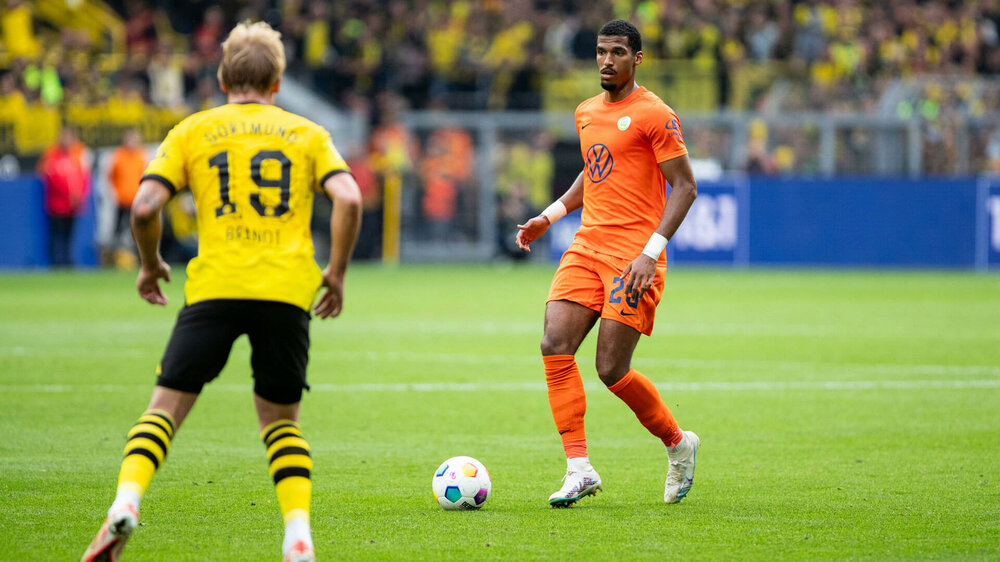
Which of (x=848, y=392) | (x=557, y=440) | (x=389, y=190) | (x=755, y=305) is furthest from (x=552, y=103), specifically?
(x=557, y=440)

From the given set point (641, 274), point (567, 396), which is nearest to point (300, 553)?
point (567, 396)

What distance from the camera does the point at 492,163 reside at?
91.3 ft

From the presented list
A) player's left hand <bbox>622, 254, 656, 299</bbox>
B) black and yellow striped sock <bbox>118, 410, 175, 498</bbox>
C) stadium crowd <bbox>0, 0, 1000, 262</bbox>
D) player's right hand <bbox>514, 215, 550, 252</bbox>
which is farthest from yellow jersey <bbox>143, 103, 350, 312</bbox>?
stadium crowd <bbox>0, 0, 1000, 262</bbox>

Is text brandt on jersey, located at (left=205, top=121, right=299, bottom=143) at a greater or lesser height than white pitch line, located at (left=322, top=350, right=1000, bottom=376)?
greater

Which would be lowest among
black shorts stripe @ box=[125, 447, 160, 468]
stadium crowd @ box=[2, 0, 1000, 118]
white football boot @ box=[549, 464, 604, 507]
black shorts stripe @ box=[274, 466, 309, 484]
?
white football boot @ box=[549, 464, 604, 507]

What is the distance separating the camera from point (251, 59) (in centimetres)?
479

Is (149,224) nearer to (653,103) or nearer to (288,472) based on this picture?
(288,472)

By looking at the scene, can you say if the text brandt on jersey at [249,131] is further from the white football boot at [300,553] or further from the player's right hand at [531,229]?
the player's right hand at [531,229]

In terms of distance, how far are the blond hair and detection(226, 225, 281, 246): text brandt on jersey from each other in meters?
0.50

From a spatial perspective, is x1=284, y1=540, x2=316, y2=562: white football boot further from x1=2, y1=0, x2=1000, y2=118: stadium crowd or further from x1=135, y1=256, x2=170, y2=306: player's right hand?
x1=2, y1=0, x2=1000, y2=118: stadium crowd

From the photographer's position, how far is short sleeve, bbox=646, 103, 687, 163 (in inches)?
246

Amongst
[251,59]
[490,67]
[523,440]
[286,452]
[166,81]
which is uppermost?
[490,67]

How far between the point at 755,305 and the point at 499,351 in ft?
20.5

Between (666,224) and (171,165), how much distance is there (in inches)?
93.0
